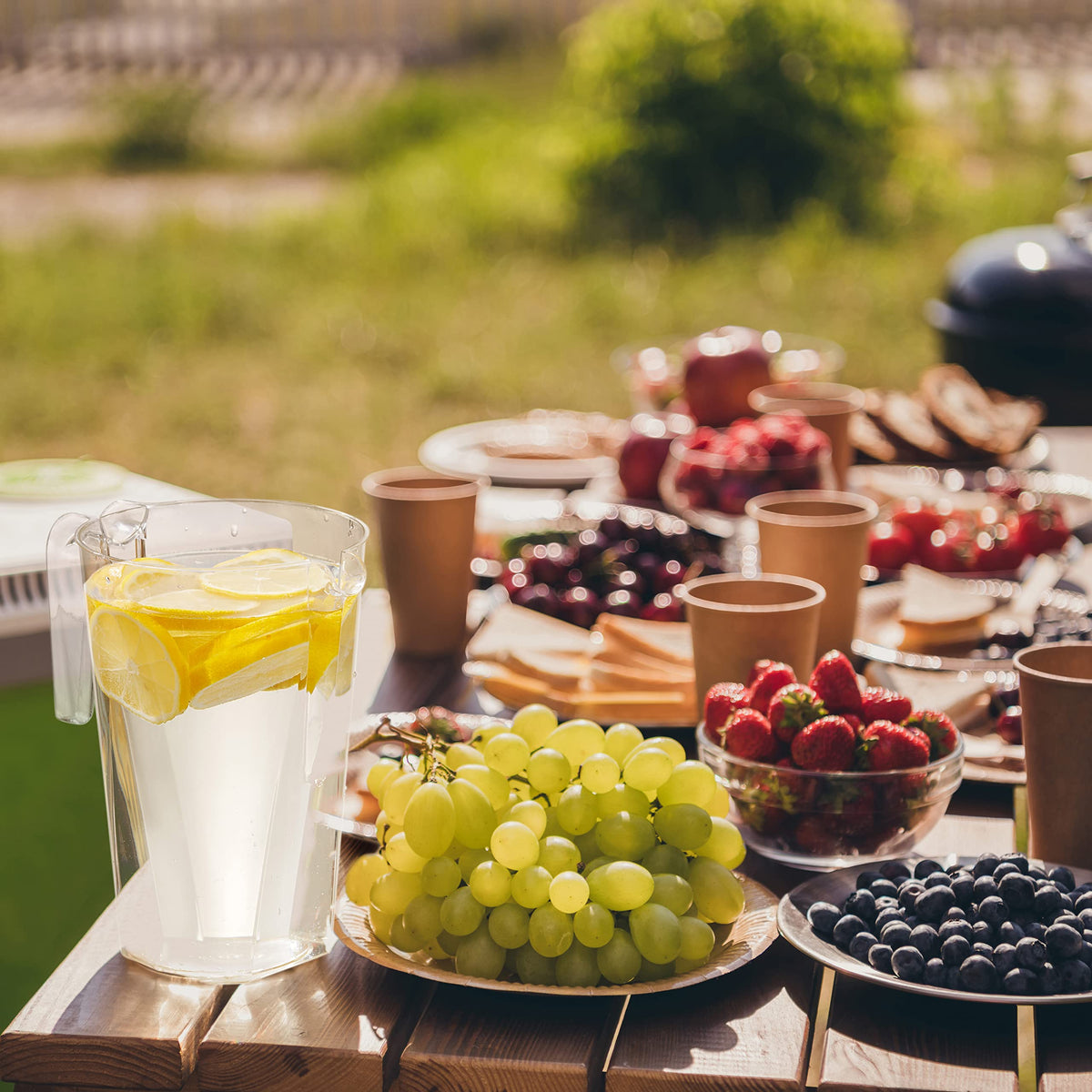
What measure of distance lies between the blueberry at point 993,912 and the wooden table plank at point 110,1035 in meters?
0.47

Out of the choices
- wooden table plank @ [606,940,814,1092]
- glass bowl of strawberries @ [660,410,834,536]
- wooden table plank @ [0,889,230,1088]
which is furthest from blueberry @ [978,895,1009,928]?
glass bowl of strawberries @ [660,410,834,536]

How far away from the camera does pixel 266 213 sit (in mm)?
7457

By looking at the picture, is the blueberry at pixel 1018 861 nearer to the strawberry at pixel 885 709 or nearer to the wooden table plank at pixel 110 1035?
the strawberry at pixel 885 709

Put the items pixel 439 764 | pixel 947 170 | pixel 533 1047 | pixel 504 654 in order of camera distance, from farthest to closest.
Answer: pixel 947 170 < pixel 504 654 < pixel 439 764 < pixel 533 1047

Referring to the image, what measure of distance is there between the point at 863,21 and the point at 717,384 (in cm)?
554

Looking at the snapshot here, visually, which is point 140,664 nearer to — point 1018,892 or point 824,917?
point 824,917

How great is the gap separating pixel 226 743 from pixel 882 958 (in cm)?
41

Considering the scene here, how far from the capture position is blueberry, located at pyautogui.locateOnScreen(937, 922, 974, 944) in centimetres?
83

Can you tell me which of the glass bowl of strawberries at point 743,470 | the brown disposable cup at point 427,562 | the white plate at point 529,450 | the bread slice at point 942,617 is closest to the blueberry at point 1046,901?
the bread slice at point 942,617

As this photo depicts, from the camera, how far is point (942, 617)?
4.67ft

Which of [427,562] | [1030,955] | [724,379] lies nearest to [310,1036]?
[1030,955]

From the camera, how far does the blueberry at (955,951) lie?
0.82 m

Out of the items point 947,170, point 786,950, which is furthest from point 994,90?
point 786,950

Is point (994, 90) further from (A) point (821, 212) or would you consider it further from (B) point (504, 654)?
(B) point (504, 654)
